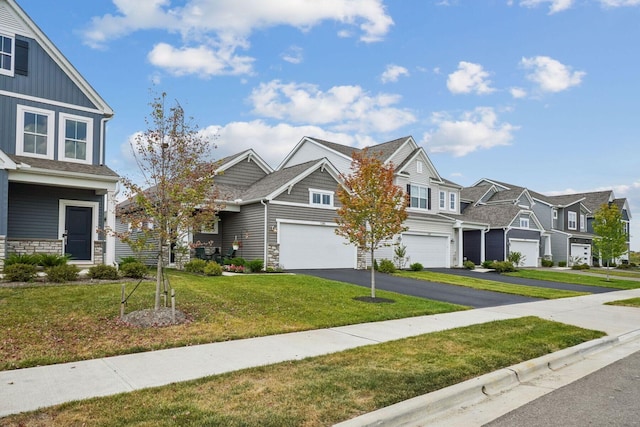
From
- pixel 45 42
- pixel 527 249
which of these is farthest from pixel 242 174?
pixel 527 249

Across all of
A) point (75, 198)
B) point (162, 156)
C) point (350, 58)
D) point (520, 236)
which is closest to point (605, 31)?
point (350, 58)

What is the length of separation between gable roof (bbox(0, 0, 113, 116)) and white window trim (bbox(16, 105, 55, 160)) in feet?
5.38

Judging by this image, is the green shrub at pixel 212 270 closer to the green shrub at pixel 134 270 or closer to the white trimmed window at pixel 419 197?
the green shrub at pixel 134 270

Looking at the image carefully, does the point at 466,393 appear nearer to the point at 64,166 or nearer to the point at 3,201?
the point at 3,201

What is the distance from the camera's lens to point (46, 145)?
54.6ft

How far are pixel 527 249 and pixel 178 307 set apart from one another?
34.1 metres

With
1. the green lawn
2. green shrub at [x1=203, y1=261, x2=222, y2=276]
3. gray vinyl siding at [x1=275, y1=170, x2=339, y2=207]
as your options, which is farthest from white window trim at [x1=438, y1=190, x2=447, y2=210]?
green shrub at [x1=203, y1=261, x2=222, y2=276]

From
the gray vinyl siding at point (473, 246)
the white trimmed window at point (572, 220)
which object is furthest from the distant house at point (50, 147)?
the white trimmed window at point (572, 220)

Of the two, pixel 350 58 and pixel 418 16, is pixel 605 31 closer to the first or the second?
pixel 418 16

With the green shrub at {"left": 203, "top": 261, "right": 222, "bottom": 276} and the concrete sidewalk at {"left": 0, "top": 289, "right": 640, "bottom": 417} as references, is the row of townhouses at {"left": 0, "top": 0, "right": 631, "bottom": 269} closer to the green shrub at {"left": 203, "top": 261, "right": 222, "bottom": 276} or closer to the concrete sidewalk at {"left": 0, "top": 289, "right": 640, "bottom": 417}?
the green shrub at {"left": 203, "top": 261, "right": 222, "bottom": 276}

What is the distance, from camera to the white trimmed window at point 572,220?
152 ft

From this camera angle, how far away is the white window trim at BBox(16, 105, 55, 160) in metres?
16.1

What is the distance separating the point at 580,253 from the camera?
4534cm

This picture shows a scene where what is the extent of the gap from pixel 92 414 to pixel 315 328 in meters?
5.43
